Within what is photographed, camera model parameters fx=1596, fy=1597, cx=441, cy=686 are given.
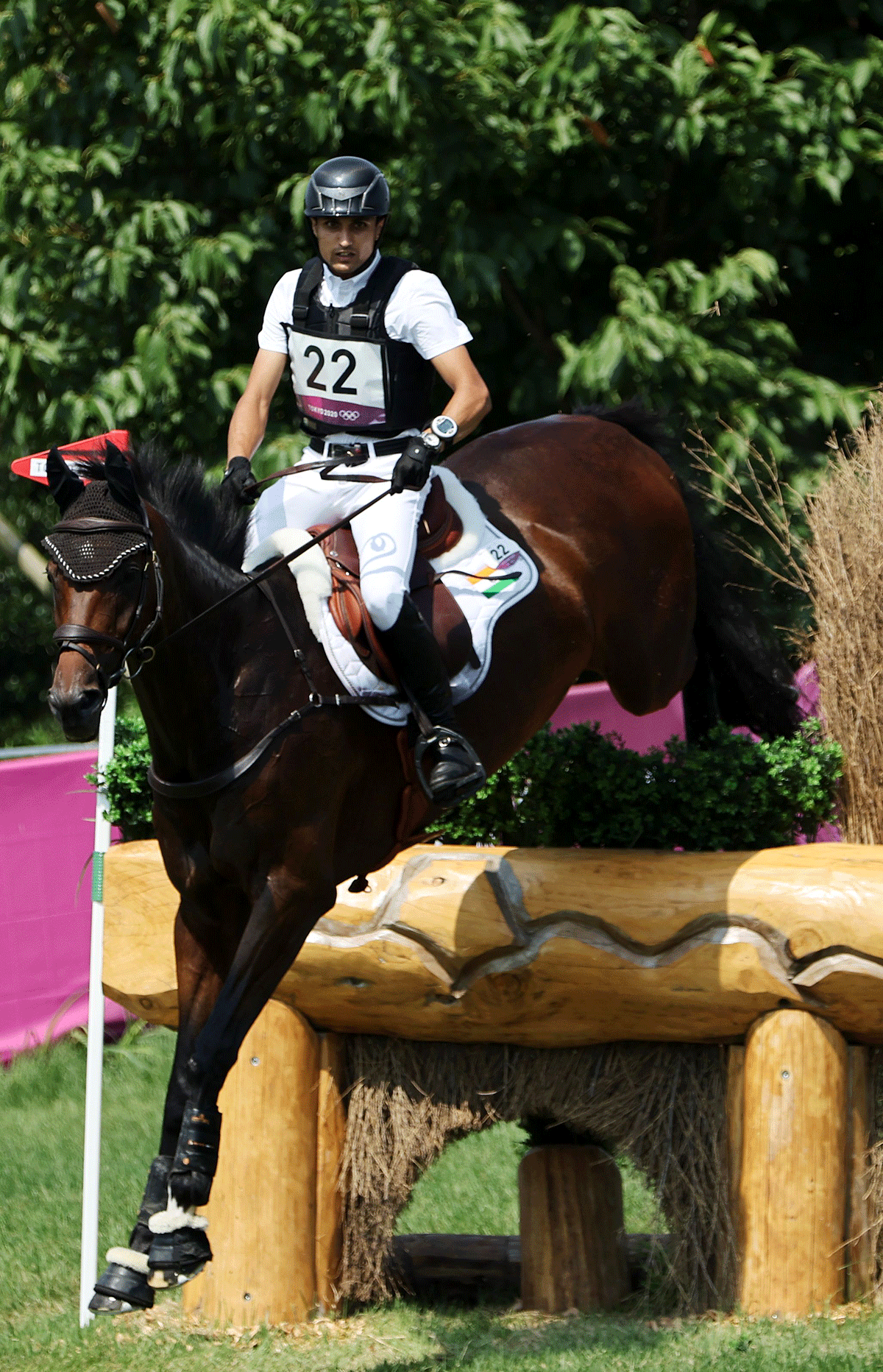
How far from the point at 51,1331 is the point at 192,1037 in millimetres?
1458

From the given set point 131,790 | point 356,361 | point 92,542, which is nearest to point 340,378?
point 356,361

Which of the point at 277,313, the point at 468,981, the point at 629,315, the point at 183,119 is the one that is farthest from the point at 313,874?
the point at 183,119

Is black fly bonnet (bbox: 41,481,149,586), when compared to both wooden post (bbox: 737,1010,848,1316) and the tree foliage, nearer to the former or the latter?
wooden post (bbox: 737,1010,848,1316)

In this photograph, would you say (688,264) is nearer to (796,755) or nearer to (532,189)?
(532,189)

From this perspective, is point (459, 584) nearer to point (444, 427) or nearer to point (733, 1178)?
point (444, 427)

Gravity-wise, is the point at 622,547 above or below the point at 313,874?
above

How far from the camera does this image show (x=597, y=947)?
5215 millimetres

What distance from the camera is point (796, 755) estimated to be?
565 cm

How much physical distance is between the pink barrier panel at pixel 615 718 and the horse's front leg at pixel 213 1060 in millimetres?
4092

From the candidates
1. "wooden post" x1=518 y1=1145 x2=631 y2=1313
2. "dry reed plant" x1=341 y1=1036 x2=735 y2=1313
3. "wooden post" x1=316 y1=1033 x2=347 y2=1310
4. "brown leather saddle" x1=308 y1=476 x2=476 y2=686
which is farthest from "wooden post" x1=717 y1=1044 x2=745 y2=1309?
"brown leather saddle" x1=308 y1=476 x2=476 y2=686

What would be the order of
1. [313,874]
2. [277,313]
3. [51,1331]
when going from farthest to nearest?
[51,1331] → [277,313] → [313,874]

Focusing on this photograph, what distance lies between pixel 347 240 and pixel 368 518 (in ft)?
2.70

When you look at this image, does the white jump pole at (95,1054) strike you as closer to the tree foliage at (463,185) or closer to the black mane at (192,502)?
the black mane at (192,502)

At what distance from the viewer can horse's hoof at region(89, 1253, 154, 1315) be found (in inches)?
163
